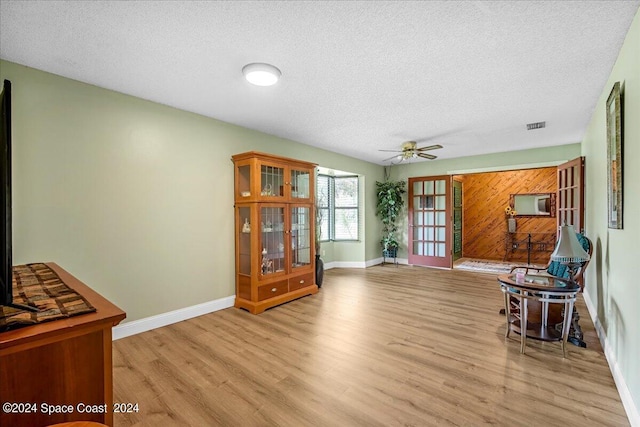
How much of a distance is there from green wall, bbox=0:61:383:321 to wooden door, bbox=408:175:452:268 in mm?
4247

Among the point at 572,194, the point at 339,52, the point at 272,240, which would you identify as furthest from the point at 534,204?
the point at 339,52

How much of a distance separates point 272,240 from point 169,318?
4.81ft

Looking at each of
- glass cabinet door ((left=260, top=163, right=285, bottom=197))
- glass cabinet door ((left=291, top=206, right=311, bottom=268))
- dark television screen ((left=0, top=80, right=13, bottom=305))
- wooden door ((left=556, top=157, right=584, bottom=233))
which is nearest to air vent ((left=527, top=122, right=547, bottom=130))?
wooden door ((left=556, top=157, right=584, bottom=233))

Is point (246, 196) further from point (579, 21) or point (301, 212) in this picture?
point (579, 21)

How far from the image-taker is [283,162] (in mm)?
3990

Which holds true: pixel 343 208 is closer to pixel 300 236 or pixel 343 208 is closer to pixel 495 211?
pixel 300 236

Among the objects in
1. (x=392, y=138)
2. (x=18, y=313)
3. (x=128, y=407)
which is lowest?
(x=128, y=407)

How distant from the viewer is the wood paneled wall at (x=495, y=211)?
720 centimetres

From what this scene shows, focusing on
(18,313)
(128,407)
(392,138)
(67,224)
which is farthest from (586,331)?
(67,224)

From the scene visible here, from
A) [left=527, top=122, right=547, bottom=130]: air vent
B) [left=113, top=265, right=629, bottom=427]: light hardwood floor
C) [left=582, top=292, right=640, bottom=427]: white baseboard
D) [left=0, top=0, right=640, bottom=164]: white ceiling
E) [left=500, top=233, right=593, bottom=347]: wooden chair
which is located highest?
[left=0, top=0, right=640, bottom=164]: white ceiling

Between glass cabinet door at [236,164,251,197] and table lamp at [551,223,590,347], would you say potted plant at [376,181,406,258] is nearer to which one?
glass cabinet door at [236,164,251,197]

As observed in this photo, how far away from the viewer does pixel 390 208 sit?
6.85 metres

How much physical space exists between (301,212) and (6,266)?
135 inches

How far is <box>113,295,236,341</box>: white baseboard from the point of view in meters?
2.93
